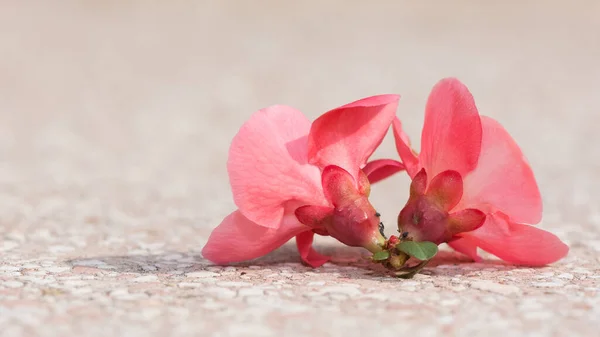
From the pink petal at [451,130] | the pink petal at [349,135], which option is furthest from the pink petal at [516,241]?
the pink petal at [349,135]

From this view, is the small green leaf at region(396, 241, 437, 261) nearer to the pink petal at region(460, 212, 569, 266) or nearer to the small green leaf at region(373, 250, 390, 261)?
the small green leaf at region(373, 250, 390, 261)

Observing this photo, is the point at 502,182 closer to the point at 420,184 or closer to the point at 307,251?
the point at 420,184

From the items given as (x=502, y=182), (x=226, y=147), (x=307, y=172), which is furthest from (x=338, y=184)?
(x=226, y=147)

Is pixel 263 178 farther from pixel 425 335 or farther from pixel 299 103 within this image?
pixel 299 103

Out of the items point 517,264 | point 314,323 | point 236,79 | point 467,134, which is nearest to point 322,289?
point 314,323

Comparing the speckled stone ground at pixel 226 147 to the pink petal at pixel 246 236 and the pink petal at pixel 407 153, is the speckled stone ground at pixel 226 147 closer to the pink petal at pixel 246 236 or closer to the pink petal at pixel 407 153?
the pink petal at pixel 246 236

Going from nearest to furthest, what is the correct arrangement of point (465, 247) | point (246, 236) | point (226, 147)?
point (246, 236), point (465, 247), point (226, 147)
